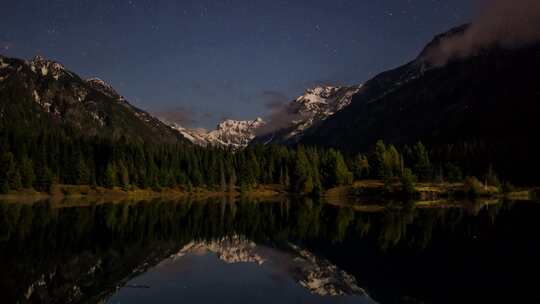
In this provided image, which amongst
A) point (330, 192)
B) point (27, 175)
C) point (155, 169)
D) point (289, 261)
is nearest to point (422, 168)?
point (330, 192)

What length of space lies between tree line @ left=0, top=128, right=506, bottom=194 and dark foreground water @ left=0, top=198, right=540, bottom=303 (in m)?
90.1

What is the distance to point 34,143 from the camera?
175 metres

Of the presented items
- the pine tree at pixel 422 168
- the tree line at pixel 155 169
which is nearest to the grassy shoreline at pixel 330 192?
the tree line at pixel 155 169

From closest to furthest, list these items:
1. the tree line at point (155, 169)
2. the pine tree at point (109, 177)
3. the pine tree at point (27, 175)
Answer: the pine tree at point (27, 175) < the tree line at point (155, 169) < the pine tree at point (109, 177)

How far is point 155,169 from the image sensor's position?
184000mm

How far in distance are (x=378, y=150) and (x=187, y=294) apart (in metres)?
149

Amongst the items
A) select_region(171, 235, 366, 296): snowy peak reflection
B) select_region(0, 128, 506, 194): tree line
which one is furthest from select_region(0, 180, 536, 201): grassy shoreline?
select_region(171, 235, 366, 296): snowy peak reflection

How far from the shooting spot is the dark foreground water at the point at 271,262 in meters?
31.3

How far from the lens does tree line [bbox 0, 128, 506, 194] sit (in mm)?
156500

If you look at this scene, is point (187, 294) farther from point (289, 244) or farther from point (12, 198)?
point (12, 198)

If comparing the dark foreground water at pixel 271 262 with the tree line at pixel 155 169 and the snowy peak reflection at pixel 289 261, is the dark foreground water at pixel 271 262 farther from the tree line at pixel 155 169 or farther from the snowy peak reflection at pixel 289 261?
the tree line at pixel 155 169

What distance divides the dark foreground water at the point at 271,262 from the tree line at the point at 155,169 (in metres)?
90.1

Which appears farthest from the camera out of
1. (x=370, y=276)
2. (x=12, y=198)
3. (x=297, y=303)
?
(x=12, y=198)

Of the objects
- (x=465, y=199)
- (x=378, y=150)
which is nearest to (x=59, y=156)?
(x=378, y=150)
